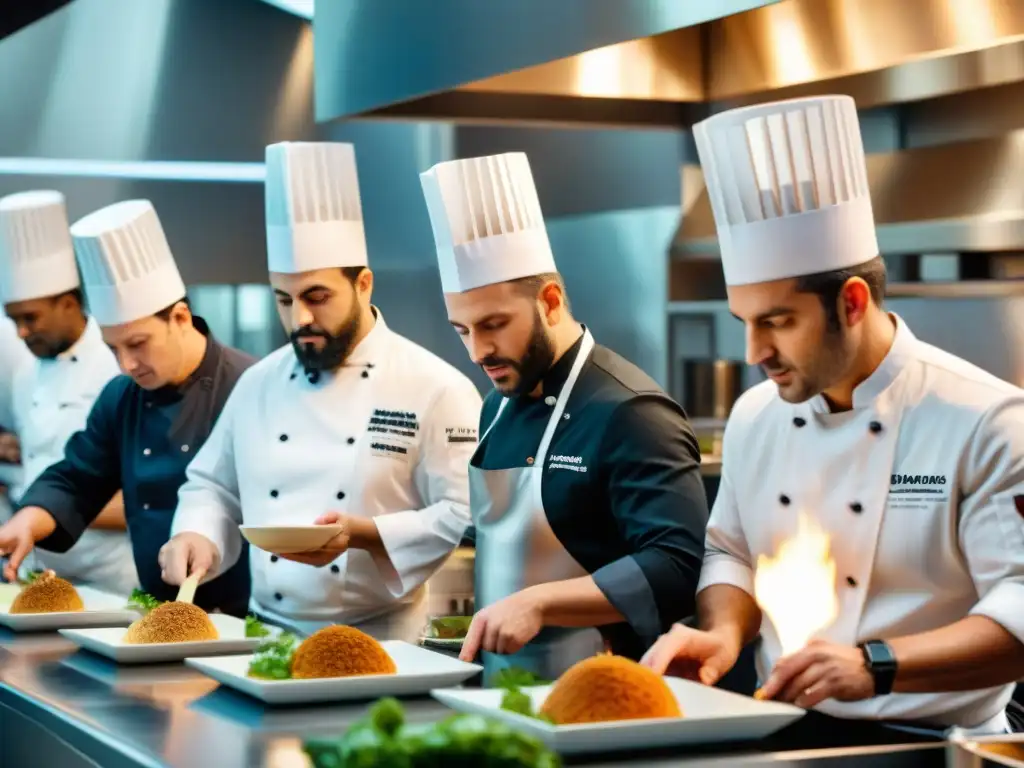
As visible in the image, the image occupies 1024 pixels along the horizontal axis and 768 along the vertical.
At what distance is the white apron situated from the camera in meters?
2.69

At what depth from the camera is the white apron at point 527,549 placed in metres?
2.69

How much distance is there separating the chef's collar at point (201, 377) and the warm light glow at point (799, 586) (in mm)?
1905

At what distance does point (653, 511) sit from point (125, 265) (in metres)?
1.92

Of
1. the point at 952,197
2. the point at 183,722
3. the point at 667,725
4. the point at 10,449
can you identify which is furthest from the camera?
the point at 10,449

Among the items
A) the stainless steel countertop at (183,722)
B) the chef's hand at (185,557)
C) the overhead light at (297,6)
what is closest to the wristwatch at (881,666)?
the stainless steel countertop at (183,722)

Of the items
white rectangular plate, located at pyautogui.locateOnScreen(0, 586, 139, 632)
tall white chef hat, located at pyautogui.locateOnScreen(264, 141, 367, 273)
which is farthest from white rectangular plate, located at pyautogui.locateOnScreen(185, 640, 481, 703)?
tall white chef hat, located at pyautogui.locateOnScreen(264, 141, 367, 273)

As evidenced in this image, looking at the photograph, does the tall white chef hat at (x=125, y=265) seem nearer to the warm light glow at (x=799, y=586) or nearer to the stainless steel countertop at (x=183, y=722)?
the stainless steel countertop at (x=183, y=722)

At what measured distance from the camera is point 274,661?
2.27 m

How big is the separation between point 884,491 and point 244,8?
429 cm

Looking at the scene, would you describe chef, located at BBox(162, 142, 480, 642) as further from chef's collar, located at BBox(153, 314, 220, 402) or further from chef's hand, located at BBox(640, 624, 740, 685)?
chef's hand, located at BBox(640, 624, 740, 685)

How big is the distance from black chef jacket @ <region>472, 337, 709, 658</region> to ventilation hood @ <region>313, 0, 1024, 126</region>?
580 millimetres

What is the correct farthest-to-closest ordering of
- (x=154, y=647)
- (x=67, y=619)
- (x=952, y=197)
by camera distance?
(x=952, y=197), (x=67, y=619), (x=154, y=647)

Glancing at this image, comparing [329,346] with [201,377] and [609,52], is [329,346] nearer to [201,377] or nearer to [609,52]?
[201,377]

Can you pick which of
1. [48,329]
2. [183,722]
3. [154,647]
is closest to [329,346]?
[154,647]
